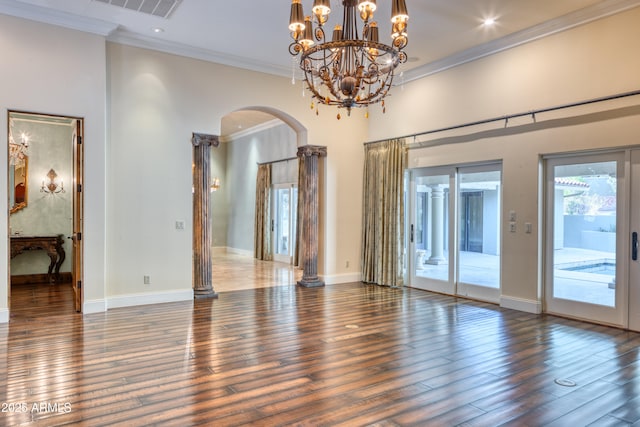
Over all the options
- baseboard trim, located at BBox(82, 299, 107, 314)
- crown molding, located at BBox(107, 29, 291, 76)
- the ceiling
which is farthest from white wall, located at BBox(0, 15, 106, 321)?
crown molding, located at BBox(107, 29, 291, 76)

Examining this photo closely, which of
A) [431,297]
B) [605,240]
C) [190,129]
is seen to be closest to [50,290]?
[190,129]

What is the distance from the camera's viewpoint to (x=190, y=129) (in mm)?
6773

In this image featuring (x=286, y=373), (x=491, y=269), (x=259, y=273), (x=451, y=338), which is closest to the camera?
(x=286, y=373)

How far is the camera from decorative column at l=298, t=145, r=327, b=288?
8008mm

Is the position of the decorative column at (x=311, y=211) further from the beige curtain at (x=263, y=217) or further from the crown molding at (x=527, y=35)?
the beige curtain at (x=263, y=217)

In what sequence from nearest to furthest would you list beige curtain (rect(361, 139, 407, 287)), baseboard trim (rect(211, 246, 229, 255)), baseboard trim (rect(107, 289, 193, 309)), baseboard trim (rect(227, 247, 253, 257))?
baseboard trim (rect(107, 289, 193, 309)) < beige curtain (rect(361, 139, 407, 287)) < baseboard trim (rect(227, 247, 253, 257)) < baseboard trim (rect(211, 246, 229, 255))

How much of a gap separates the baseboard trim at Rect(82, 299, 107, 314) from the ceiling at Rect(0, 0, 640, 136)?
3.60m

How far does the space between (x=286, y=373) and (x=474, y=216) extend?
14.4 ft

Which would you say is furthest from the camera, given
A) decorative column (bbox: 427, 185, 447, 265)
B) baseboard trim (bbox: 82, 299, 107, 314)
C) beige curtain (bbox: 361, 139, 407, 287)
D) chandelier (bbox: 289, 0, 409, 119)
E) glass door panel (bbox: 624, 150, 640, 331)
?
beige curtain (bbox: 361, 139, 407, 287)

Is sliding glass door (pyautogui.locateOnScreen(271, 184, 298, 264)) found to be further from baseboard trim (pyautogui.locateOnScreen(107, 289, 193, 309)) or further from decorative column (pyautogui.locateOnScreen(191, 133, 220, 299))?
baseboard trim (pyautogui.locateOnScreen(107, 289, 193, 309))

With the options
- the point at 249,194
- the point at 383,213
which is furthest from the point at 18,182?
the point at 383,213

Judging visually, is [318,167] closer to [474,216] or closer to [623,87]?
[474,216]

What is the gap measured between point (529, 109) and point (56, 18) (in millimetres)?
6321

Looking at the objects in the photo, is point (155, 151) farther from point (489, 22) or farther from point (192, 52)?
point (489, 22)
